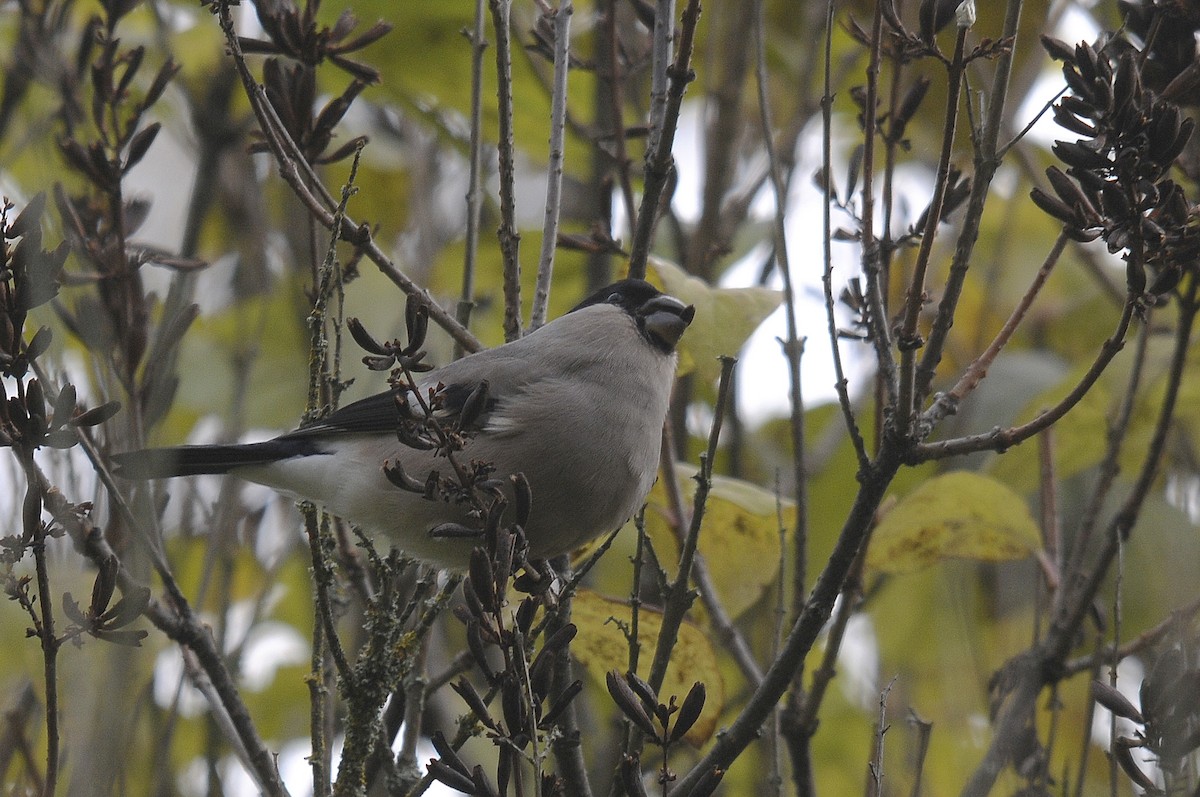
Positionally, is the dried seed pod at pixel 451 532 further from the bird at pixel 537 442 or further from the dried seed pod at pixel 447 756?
the bird at pixel 537 442

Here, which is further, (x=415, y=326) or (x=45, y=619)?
(x=415, y=326)

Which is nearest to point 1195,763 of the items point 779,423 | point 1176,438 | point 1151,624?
point 1151,624

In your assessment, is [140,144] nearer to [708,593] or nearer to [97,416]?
[97,416]

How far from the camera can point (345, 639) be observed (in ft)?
12.7

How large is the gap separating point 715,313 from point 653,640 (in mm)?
675

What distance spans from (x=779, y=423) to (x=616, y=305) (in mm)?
1725

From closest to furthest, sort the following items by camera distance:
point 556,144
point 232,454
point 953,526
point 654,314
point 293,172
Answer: point 293,172 → point 556,144 → point 953,526 → point 232,454 → point 654,314

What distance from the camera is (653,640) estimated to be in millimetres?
2598

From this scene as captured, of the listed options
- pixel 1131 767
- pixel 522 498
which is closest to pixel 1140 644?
pixel 1131 767

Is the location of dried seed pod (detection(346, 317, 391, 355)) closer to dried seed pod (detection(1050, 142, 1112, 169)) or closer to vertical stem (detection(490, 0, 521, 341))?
vertical stem (detection(490, 0, 521, 341))

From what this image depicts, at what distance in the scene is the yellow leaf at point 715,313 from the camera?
2.45 m

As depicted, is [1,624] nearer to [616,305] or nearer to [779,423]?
[616,305]

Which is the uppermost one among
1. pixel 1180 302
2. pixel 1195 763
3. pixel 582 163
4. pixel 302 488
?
pixel 582 163

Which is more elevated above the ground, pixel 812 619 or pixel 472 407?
pixel 472 407
